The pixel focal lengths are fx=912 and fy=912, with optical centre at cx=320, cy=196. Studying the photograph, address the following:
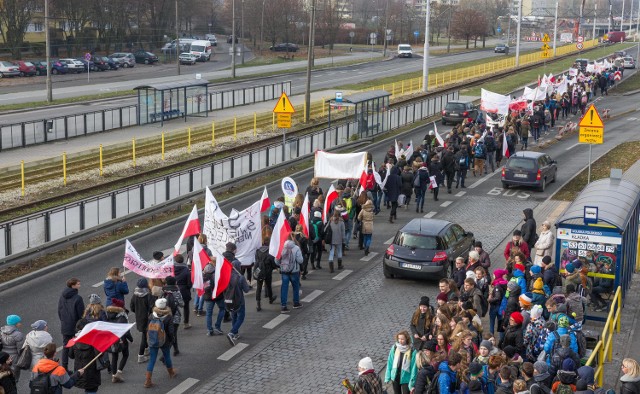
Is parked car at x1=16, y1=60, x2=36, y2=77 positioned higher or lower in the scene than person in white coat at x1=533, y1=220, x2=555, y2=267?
higher

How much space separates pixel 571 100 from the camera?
2016 inches

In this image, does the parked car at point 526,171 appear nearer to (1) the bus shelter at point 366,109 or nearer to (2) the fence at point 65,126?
(1) the bus shelter at point 366,109

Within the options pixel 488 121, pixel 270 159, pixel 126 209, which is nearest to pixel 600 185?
pixel 126 209

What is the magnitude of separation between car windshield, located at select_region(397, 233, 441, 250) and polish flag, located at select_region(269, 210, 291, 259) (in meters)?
3.40

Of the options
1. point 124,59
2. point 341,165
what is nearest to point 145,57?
point 124,59

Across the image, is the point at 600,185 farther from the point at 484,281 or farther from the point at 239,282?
the point at 239,282

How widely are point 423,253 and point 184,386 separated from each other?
751cm

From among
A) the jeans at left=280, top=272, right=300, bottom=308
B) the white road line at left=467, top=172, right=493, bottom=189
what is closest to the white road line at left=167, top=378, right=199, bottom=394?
the jeans at left=280, top=272, right=300, bottom=308

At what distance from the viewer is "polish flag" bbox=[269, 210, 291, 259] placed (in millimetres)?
18734

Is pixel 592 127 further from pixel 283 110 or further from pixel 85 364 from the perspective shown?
pixel 85 364

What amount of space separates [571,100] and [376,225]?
1102 inches

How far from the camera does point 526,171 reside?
31781mm

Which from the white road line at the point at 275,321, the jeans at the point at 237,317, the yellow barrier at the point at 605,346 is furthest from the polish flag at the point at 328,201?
the yellow barrier at the point at 605,346

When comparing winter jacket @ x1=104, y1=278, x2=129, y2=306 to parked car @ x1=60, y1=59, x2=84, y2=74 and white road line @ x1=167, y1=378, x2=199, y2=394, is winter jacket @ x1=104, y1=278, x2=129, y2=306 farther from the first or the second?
parked car @ x1=60, y1=59, x2=84, y2=74
